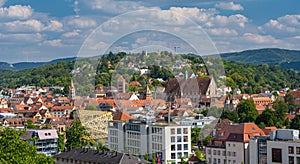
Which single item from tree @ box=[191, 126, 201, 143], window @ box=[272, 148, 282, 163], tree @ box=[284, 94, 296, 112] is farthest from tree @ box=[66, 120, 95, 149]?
tree @ box=[284, 94, 296, 112]

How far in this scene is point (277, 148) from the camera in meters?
15.7

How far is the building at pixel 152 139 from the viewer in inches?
695

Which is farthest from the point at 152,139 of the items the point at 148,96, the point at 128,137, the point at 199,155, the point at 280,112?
the point at 280,112

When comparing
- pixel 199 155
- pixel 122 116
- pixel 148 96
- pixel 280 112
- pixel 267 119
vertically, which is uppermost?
pixel 148 96

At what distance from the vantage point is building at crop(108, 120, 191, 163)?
57.9 ft

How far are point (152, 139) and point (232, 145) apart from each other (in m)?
2.61

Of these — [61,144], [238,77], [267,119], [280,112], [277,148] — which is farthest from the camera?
[238,77]

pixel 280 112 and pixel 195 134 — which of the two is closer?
pixel 195 134

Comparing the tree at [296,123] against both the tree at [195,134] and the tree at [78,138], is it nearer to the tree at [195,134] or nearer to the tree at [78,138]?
the tree at [195,134]

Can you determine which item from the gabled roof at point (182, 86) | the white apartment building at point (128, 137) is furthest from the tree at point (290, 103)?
the white apartment building at point (128, 137)

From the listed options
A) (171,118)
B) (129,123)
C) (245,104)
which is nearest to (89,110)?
(129,123)

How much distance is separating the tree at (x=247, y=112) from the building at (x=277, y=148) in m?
14.5

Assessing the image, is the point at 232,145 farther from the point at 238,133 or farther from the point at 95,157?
the point at 95,157

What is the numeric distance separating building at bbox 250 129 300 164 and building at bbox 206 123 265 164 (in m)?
0.92
